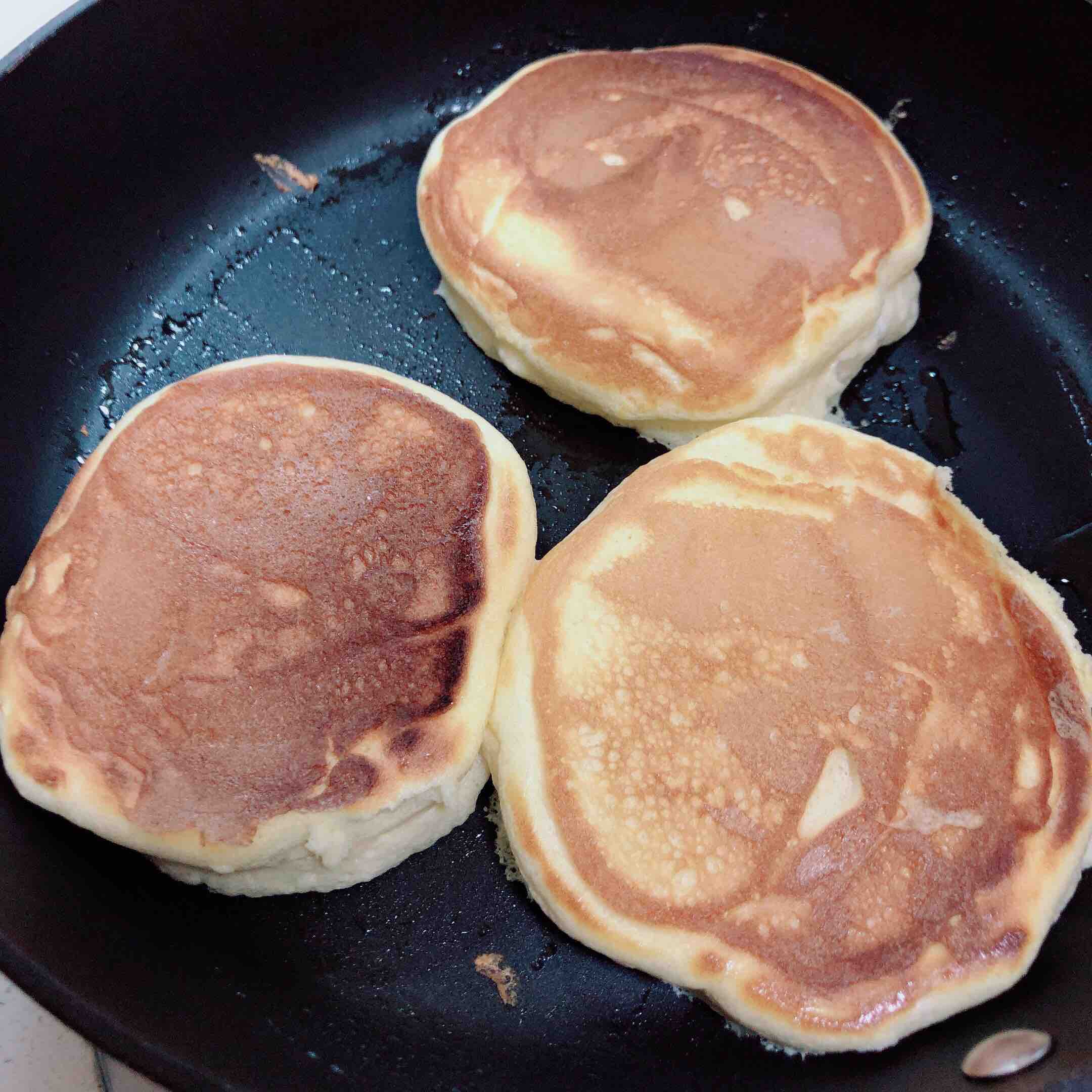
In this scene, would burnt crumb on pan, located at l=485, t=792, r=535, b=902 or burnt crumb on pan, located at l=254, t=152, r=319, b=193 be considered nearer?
burnt crumb on pan, located at l=485, t=792, r=535, b=902

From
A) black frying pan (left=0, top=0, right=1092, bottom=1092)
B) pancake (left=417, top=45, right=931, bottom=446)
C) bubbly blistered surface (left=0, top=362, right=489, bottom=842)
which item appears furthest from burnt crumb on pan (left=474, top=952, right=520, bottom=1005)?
pancake (left=417, top=45, right=931, bottom=446)

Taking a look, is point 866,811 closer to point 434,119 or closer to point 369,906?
point 369,906

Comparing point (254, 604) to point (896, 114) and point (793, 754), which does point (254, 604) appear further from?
point (896, 114)

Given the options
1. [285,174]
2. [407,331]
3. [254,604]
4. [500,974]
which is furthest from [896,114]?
[500,974]

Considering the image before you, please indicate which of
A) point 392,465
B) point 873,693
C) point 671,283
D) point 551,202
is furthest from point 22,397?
point 873,693

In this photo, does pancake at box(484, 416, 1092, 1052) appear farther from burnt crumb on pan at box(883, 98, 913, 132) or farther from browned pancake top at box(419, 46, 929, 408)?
burnt crumb on pan at box(883, 98, 913, 132)
